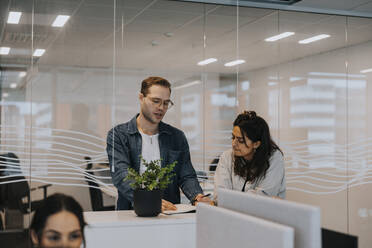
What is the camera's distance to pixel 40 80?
15.5 feet

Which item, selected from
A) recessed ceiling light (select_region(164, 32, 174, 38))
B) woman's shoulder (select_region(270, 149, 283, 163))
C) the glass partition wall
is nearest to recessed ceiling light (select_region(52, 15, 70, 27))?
the glass partition wall

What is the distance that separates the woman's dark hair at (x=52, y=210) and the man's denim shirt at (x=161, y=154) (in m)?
1.43

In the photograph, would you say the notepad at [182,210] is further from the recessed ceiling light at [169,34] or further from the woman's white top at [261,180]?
the recessed ceiling light at [169,34]

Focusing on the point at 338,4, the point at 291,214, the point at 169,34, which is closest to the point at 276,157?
the point at 291,214

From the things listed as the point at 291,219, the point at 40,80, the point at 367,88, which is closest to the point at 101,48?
the point at 40,80

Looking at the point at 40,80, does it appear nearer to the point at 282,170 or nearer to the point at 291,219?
the point at 282,170

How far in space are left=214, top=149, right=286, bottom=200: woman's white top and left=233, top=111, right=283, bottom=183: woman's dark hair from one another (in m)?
0.03

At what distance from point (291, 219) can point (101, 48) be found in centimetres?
352

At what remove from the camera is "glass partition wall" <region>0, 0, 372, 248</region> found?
15.4 feet

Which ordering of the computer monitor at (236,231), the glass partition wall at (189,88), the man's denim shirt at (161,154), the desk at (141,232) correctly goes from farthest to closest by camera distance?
the glass partition wall at (189,88) < the man's denim shirt at (161,154) < the desk at (141,232) < the computer monitor at (236,231)

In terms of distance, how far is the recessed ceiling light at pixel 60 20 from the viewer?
4840mm

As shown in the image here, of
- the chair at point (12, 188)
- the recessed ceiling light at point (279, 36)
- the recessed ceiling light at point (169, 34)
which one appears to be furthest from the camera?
the recessed ceiling light at point (279, 36)

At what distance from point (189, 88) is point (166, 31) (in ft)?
2.12

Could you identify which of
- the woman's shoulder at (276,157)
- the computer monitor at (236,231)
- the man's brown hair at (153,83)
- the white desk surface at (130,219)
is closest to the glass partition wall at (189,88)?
the man's brown hair at (153,83)
